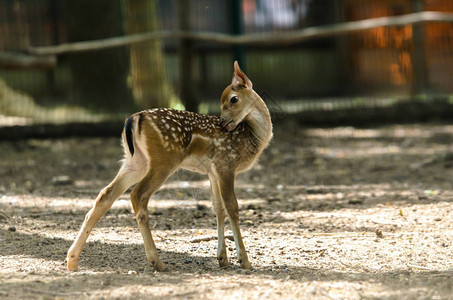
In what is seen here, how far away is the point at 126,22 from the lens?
10852 mm

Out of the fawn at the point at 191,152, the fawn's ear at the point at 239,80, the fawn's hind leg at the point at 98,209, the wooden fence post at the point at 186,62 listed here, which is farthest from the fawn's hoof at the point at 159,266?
the wooden fence post at the point at 186,62

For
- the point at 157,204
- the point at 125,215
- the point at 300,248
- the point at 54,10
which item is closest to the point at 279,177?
the point at 157,204

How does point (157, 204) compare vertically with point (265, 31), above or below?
below

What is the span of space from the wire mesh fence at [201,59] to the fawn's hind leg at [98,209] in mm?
5788

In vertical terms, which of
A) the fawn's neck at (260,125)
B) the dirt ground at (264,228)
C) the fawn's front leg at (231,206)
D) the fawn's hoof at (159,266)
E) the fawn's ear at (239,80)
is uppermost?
the fawn's ear at (239,80)

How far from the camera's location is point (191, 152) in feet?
15.9

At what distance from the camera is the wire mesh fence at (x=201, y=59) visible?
10.5 meters

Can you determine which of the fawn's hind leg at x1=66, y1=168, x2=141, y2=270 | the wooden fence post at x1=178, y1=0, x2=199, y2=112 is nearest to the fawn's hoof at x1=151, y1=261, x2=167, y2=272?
the fawn's hind leg at x1=66, y1=168, x2=141, y2=270

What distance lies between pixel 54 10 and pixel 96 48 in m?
1.17

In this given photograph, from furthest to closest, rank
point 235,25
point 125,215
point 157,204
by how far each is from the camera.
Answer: point 235,25 < point 157,204 < point 125,215

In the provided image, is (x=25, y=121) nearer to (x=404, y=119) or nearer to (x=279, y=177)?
(x=279, y=177)

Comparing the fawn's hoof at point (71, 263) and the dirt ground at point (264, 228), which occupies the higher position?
the fawn's hoof at point (71, 263)

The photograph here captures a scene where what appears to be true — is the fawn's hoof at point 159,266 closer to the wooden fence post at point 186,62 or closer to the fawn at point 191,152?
the fawn at point 191,152

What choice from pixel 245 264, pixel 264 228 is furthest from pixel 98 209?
pixel 264 228
